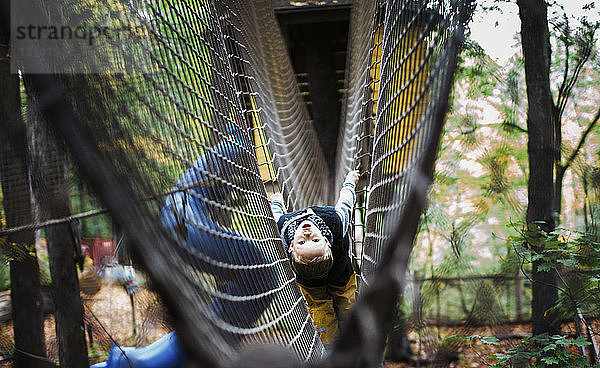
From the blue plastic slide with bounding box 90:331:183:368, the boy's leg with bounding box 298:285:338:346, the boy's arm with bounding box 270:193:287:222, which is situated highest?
the boy's arm with bounding box 270:193:287:222

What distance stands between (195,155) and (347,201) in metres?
1.18

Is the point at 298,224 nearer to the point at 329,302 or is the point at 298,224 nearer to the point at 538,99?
the point at 329,302

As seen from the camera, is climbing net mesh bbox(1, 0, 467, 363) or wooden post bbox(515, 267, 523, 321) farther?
wooden post bbox(515, 267, 523, 321)

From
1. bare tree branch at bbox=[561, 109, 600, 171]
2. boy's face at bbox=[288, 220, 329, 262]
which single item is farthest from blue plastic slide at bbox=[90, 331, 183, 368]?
bare tree branch at bbox=[561, 109, 600, 171]

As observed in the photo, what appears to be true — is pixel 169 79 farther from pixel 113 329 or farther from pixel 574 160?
pixel 574 160

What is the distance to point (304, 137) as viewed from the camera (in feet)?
9.71

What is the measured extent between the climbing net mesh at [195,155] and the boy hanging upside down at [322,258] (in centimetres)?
45

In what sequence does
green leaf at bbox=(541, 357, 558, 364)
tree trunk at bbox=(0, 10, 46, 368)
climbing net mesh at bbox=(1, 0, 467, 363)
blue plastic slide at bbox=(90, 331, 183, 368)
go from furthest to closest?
green leaf at bbox=(541, 357, 558, 364)
tree trunk at bbox=(0, 10, 46, 368)
blue plastic slide at bbox=(90, 331, 183, 368)
climbing net mesh at bbox=(1, 0, 467, 363)

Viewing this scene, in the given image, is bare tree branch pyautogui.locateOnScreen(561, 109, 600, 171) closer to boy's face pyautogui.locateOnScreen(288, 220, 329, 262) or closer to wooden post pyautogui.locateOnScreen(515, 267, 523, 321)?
wooden post pyautogui.locateOnScreen(515, 267, 523, 321)

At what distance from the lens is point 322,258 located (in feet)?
5.35

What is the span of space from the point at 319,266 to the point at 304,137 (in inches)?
56.8

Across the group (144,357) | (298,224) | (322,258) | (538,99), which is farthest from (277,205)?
(538,99)

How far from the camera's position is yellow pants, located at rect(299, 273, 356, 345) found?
1778 mm

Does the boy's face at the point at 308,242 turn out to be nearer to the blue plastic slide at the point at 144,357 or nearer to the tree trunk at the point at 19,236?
the blue plastic slide at the point at 144,357
